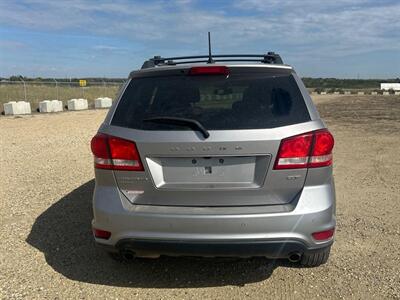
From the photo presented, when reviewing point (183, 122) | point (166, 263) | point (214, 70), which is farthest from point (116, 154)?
point (166, 263)

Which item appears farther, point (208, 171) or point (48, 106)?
point (48, 106)

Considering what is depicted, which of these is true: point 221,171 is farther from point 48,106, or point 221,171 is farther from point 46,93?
point 46,93

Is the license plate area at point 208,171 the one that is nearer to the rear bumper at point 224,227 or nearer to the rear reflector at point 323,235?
the rear bumper at point 224,227

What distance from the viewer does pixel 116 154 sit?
323 cm

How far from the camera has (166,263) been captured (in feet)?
13.2

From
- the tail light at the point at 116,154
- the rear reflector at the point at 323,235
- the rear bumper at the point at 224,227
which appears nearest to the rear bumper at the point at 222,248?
the rear bumper at the point at 224,227

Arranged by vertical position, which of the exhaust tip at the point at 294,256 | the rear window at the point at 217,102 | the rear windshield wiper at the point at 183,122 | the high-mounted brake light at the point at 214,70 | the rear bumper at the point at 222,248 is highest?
the high-mounted brake light at the point at 214,70

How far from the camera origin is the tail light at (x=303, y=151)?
3.07 m

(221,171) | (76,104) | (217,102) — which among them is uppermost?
(217,102)

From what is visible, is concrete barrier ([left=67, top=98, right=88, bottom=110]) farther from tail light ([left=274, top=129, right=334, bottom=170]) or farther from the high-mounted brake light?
tail light ([left=274, top=129, right=334, bottom=170])

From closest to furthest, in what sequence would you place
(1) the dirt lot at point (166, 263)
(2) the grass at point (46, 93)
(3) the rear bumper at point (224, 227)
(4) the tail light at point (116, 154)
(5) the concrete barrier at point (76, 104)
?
(3) the rear bumper at point (224, 227), (4) the tail light at point (116, 154), (1) the dirt lot at point (166, 263), (5) the concrete barrier at point (76, 104), (2) the grass at point (46, 93)

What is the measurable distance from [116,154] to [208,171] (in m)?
0.69

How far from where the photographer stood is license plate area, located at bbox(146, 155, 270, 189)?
3.10 meters

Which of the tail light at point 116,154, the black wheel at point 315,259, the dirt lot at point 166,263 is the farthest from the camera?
the black wheel at point 315,259
